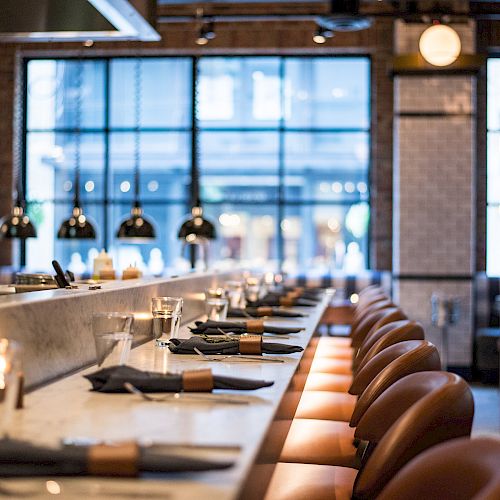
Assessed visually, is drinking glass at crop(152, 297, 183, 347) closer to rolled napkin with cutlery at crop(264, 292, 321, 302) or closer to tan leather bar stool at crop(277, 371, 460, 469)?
tan leather bar stool at crop(277, 371, 460, 469)

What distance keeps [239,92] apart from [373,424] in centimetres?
814

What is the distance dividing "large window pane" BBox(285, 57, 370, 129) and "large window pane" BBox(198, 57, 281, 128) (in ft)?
0.55

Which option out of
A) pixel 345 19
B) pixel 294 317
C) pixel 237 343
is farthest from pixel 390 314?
pixel 345 19

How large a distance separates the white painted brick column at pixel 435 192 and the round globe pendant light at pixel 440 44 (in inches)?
88.8

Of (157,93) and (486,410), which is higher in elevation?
(157,93)

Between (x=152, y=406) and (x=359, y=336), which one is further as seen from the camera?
(x=359, y=336)

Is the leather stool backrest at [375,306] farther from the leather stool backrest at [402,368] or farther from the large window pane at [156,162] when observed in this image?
the large window pane at [156,162]

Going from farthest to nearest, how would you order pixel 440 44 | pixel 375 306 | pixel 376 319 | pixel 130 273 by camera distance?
pixel 440 44, pixel 130 273, pixel 375 306, pixel 376 319

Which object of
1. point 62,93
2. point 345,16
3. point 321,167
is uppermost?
point 62,93

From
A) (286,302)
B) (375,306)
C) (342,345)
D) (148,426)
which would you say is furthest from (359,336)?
(148,426)

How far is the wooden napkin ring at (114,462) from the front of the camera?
1133 millimetres

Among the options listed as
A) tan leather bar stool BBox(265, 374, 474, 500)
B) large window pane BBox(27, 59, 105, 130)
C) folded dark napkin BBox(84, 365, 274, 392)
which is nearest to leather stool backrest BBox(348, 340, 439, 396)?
tan leather bar stool BBox(265, 374, 474, 500)

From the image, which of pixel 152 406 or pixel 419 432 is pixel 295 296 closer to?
pixel 419 432

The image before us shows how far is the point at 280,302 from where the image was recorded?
4.70 m
